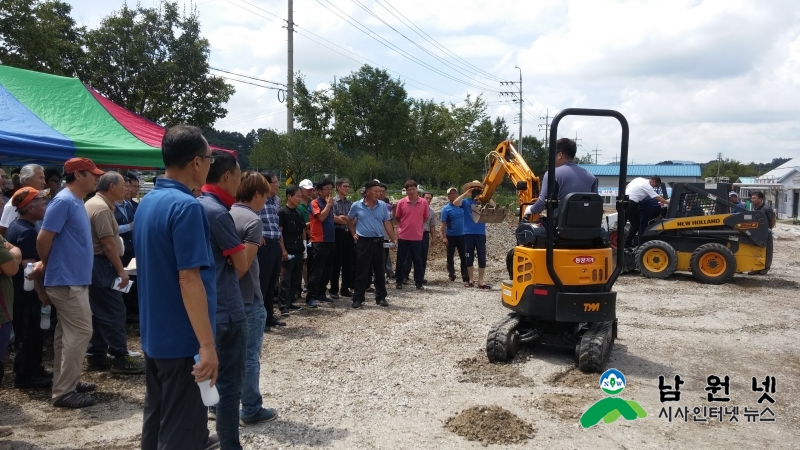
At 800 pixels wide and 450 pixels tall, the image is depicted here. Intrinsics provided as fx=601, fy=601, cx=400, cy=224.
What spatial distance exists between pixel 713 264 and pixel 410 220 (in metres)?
6.10

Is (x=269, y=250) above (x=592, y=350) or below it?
above

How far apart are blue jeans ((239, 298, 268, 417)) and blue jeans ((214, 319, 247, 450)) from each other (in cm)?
44

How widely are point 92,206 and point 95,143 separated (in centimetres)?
246

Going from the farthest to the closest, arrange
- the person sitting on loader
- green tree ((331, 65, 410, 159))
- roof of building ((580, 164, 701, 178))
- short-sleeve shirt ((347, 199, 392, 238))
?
roof of building ((580, 164, 701, 178)) < green tree ((331, 65, 410, 159)) < short-sleeve shirt ((347, 199, 392, 238)) < the person sitting on loader

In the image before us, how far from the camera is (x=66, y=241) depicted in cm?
484

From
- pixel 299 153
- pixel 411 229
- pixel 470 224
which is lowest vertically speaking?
pixel 411 229

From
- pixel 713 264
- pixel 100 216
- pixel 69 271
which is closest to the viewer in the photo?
pixel 69 271

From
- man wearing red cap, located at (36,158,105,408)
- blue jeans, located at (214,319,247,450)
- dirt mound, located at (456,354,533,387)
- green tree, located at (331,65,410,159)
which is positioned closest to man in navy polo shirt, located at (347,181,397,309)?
dirt mound, located at (456,354,533,387)

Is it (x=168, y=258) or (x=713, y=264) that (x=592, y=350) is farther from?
(x=713, y=264)

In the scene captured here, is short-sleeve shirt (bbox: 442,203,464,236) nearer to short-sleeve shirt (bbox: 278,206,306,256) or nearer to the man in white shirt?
short-sleeve shirt (bbox: 278,206,306,256)

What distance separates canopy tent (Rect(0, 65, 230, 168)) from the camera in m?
6.97

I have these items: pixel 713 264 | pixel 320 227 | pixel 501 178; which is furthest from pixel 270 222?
pixel 713 264

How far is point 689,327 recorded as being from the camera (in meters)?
8.11

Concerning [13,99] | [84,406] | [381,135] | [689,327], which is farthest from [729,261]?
[381,135]
